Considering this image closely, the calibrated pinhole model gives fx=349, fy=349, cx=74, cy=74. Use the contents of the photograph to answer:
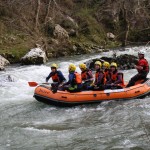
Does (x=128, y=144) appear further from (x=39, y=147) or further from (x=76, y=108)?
(x=76, y=108)

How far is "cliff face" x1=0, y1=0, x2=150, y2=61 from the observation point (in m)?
21.9

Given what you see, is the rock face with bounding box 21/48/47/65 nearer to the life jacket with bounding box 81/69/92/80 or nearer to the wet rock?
the wet rock

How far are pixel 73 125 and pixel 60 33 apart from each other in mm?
14515

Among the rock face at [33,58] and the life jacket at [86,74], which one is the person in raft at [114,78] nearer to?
the life jacket at [86,74]

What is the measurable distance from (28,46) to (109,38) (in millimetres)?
7552

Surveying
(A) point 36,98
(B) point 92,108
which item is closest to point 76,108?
(B) point 92,108

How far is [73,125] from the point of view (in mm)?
9211

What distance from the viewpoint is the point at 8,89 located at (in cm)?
1360

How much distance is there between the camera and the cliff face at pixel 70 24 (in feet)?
71.9

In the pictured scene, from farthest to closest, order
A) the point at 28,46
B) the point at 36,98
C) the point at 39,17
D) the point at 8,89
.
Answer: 1. the point at 39,17
2. the point at 28,46
3. the point at 8,89
4. the point at 36,98

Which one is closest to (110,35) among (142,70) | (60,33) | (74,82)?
(60,33)

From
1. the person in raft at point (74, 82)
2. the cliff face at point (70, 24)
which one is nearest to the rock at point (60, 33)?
the cliff face at point (70, 24)

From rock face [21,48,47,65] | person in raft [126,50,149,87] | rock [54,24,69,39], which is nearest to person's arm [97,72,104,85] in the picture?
person in raft [126,50,149,87]

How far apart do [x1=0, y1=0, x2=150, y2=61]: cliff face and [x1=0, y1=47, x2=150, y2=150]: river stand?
9312mm
